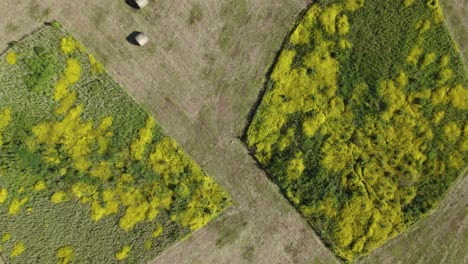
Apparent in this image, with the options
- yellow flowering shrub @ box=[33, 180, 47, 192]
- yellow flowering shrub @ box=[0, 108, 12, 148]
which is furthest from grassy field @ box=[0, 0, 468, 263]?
yellow flowering shrub @ box=[33, 180, 47, 192]

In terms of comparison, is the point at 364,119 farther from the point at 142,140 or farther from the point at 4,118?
the point at 4,118

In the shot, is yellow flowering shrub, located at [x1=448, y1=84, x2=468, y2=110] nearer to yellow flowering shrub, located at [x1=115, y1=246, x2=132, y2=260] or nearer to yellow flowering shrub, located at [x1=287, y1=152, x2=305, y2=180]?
yellow flowering shrub, located at [x1=287, y1=152, x2=305, y2=180]

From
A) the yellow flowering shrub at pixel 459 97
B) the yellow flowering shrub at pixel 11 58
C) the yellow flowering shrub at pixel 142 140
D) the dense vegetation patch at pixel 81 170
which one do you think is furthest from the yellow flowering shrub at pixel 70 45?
the yellow flowering shrub at pixel 459 97

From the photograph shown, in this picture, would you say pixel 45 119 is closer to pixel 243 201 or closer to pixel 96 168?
pixel 96 168

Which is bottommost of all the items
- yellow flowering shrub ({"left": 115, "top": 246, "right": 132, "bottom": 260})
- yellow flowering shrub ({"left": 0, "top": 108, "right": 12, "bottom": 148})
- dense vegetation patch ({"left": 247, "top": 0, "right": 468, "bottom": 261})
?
yellow flowering shrub ({"left": 115, "top": 246, "right": 132, "bottom": 260})

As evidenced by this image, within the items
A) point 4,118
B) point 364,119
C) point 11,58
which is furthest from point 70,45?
point 364,119

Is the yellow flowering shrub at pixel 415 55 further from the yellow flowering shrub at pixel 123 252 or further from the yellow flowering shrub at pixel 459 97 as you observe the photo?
the yellow flowering shrub at pixel 123 252

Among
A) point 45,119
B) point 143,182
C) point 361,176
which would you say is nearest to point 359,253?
point 361,176

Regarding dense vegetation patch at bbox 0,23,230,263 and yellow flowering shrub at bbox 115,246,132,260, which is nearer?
dense vegetation patch at bbox 0,23,230,263
